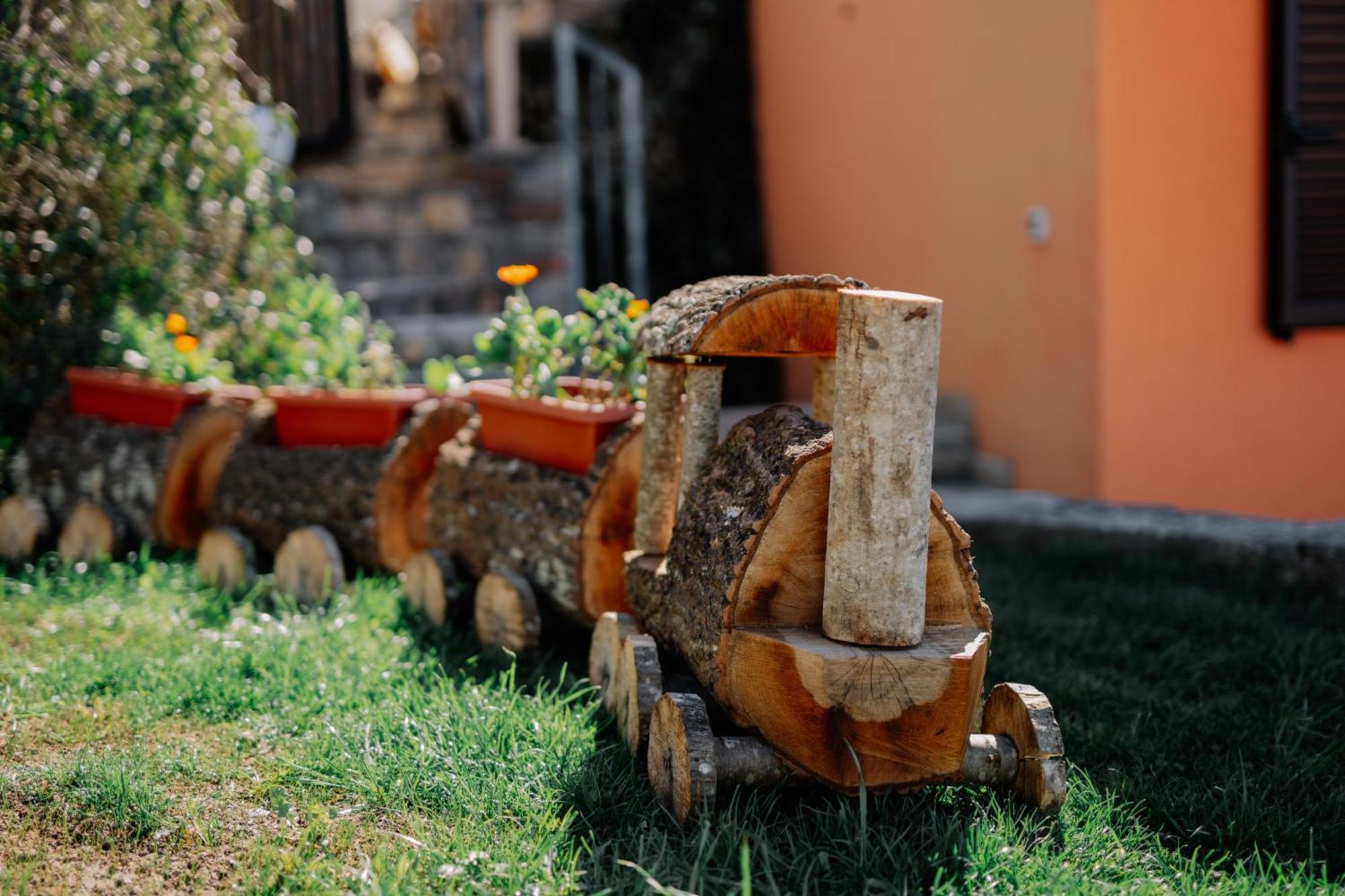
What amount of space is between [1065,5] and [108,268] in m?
3.86

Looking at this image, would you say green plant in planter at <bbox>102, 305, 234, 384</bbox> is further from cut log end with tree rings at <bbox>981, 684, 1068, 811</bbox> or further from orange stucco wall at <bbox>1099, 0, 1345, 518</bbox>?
orange stucco wall at <bbox>1099, 0, 1345, 518</bbox>

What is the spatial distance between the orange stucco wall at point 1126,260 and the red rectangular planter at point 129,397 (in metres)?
3.32

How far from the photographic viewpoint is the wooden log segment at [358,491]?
3631 mm

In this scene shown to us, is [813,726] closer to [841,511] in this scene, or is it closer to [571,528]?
[841,511]

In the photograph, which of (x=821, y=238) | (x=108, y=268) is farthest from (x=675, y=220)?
(x=108, y=268)

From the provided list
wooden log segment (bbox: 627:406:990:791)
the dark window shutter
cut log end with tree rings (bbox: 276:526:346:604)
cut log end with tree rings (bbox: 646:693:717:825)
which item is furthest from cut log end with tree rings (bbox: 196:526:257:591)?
the dark window shutter

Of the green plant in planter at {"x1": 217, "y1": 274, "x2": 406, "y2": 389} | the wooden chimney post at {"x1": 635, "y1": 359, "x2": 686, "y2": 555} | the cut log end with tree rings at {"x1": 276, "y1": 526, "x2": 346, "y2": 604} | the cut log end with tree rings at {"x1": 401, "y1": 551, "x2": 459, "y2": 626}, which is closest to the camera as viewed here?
the wooden chimney post at {"x1": 635, "y1": 359, "x2": 686, "y2": 555}

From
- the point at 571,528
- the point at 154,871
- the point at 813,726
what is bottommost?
the point at 154,871

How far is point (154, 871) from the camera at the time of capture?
1981 millimetres

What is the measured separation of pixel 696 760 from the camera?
6.68 feet

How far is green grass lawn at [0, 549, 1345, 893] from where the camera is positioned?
1947 mm

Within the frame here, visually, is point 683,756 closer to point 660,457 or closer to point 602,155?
point 660,457

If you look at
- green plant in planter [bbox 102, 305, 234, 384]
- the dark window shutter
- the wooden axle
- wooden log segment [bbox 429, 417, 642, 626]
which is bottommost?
the wooden axle

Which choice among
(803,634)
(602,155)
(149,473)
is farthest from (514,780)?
(602,155)
